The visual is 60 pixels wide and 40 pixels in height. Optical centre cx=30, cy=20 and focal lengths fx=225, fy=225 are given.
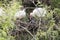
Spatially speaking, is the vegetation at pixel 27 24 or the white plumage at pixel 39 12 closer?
the vegetation at pixel 27 24

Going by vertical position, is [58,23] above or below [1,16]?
below

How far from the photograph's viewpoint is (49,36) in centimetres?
283

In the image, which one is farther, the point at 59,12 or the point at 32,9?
the point at 32,9

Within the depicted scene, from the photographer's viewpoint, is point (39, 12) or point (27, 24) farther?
point (27, 24)

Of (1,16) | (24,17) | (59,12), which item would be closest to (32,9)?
(24,17)

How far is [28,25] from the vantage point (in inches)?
122

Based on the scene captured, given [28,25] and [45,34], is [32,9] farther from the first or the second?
[45,34]

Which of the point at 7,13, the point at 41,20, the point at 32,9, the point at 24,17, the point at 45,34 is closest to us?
the point at 7,13

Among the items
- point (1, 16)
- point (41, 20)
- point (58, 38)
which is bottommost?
point (58, 38)

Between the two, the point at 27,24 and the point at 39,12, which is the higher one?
the point at 39,12

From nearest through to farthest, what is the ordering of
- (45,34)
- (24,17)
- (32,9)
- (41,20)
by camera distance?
(45,34), (41,20), (24,17), (32,9)

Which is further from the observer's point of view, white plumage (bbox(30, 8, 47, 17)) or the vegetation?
white plumage (bbox(30, 8, 47, 17))

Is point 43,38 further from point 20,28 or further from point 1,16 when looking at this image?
point 1,16

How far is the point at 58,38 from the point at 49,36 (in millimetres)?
204
